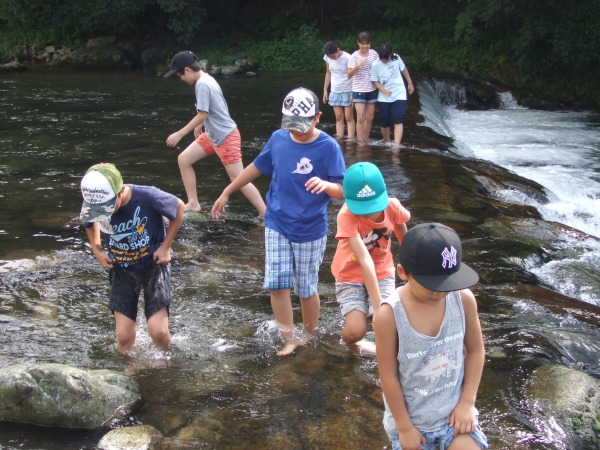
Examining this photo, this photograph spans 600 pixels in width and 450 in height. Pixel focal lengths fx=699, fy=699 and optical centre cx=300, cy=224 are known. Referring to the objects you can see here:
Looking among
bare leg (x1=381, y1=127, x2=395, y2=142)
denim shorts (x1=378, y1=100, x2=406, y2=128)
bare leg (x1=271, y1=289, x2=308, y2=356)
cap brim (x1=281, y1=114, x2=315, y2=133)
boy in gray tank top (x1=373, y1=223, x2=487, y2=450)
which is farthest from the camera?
bare leg (x1=381, y1=127, x2=395, y2=142)

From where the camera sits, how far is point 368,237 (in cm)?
408

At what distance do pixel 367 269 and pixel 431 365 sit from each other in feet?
3.45

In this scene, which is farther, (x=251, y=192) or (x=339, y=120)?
(x=339, y=120)

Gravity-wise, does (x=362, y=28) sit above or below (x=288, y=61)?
above

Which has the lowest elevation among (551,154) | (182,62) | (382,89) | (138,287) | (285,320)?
(551,154)

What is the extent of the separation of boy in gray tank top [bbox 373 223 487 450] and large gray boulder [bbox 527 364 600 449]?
52.7 inches

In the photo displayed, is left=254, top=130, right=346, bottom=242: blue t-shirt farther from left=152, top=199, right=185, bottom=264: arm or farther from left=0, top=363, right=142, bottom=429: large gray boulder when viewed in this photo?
left=0, top=363, right=142, bottom=429: large gray boulder

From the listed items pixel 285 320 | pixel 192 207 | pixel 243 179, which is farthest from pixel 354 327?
pixel 192 207

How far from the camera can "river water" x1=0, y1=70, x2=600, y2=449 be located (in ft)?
12.9

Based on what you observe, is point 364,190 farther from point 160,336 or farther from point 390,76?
→ point 390,76

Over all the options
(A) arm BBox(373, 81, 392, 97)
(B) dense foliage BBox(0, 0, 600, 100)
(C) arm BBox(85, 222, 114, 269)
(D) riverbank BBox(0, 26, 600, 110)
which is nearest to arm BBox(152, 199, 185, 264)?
(C) arm BBox(85, 222, 114, 269)

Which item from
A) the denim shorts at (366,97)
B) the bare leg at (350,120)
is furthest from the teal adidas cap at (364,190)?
the bare leg at (350,120)

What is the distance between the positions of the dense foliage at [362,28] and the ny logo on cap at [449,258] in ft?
55.7

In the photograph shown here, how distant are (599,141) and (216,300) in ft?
36.8
